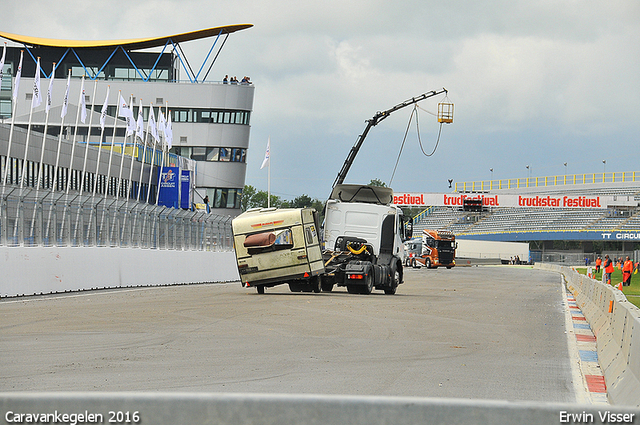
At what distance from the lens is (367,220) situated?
87.6 feet

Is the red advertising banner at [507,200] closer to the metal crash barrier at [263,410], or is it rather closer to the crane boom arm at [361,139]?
the crane boom arm at [361,139]

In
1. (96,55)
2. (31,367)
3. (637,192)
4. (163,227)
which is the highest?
(96,55)

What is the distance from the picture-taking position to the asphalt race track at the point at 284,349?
7.96 metres

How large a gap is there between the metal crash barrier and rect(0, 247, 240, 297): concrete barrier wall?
58.6 ft

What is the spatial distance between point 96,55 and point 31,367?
247 feet

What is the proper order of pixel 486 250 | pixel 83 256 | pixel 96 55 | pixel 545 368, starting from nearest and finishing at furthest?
pixel 545 368, pixel 83 256, pixel 96 55, pixel 486 250

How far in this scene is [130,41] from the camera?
250 ft

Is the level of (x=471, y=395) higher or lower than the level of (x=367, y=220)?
lower

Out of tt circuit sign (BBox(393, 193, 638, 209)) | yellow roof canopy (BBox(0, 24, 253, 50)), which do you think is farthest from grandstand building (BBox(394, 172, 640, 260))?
yellow roof canopy (BBox(0, 24, 253, 50))

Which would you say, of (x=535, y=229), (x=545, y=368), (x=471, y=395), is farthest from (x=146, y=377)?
(x=535, y=229)

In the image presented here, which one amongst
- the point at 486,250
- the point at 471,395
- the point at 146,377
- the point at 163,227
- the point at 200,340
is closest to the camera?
the point at 471,395

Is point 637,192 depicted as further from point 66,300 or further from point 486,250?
point 66,300

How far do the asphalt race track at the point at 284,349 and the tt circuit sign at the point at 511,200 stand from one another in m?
68.8

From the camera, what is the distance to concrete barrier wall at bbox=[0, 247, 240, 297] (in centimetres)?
2038
